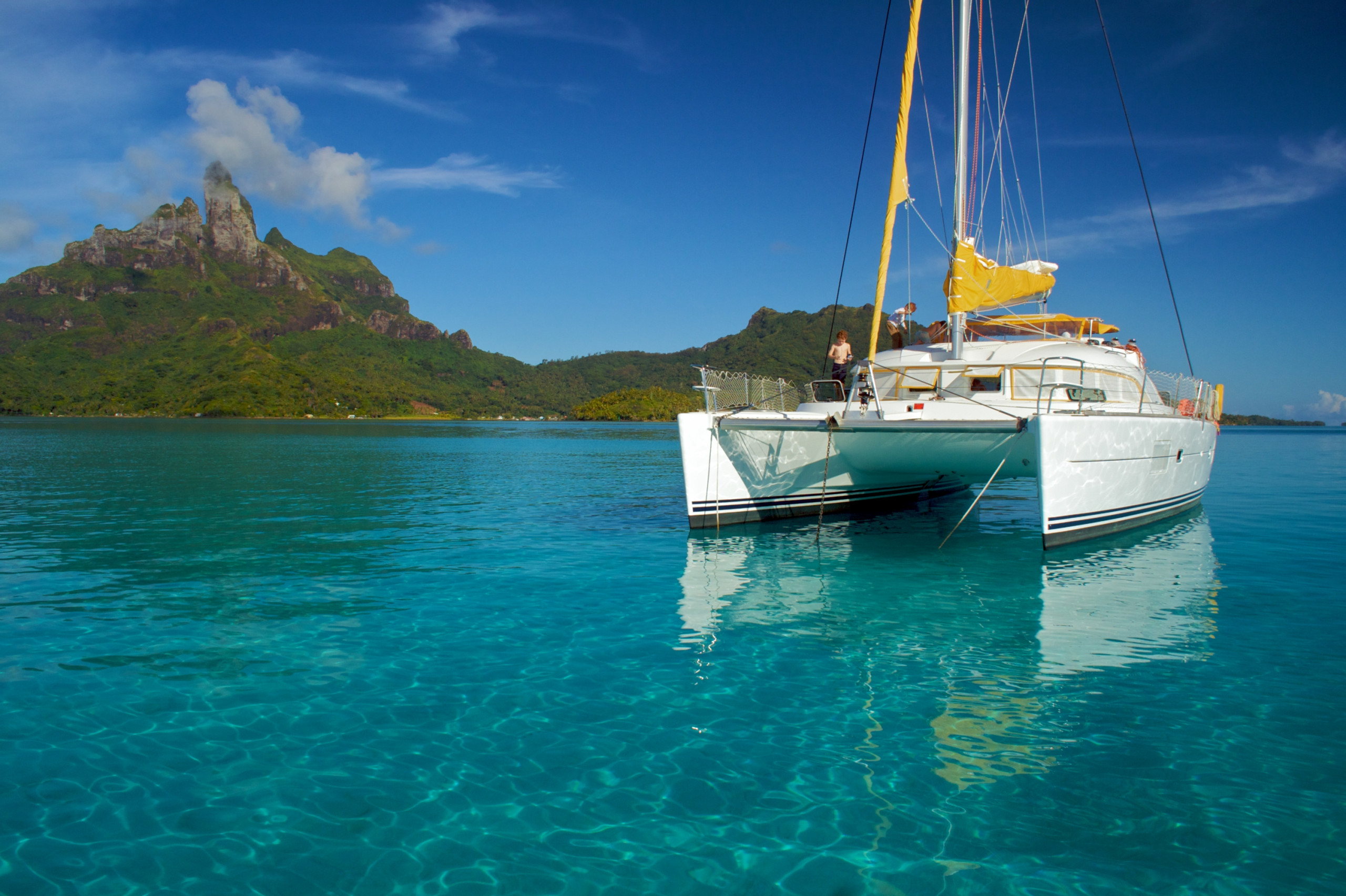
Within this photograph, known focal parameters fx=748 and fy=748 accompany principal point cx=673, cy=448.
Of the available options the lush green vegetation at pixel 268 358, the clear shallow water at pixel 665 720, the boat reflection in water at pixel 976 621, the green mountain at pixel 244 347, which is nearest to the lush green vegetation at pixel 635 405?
the lush green vegetation at pixel 268 358

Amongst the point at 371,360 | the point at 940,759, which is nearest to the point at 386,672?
the point at 940,759

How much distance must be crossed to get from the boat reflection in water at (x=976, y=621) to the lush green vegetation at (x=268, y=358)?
211 ft

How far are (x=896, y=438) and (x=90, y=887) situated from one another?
872 cm

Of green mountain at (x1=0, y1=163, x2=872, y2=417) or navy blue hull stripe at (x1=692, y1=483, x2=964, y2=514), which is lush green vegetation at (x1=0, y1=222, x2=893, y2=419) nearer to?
green mountain at (x1=0, y1=163, x2=872, y2=417)

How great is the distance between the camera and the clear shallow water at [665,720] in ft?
9.55

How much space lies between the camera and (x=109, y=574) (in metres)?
7.80

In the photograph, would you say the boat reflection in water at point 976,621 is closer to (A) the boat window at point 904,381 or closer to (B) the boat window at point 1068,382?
(B) the boat window at point 1068,382

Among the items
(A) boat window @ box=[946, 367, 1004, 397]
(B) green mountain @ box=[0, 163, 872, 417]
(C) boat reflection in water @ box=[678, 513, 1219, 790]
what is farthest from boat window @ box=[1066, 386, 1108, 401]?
(B) green mountain @ box=[0, 163, 872, 417]

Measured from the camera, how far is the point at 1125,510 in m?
10.3

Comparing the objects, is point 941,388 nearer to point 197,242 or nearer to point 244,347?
point 244,347

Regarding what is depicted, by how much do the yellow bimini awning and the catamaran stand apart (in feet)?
0.11

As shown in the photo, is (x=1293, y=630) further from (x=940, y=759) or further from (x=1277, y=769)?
(x=940, y=759)

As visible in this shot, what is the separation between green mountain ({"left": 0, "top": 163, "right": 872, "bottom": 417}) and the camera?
324ft

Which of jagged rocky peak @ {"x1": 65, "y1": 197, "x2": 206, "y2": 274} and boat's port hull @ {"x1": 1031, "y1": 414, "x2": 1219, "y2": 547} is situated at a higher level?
jagged rocky peak @ {"x1": 65, "y1": 197, "x2": 206, "y2": 274}
